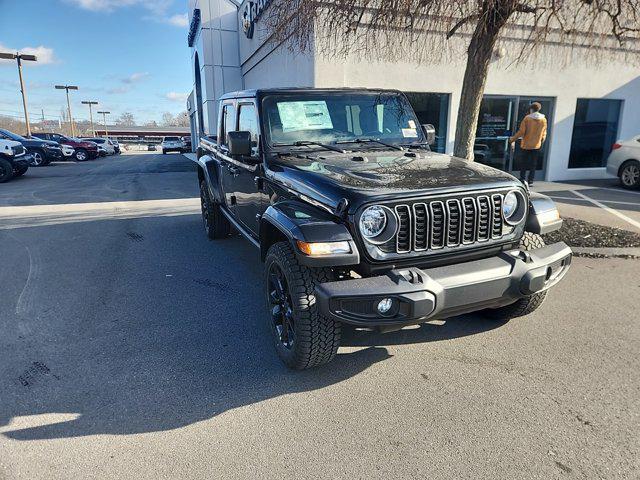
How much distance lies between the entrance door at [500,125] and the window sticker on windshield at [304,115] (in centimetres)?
914

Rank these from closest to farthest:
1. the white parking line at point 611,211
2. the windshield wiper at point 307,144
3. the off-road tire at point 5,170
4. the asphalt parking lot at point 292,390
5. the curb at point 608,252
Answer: the asphalt parking lot at point 292,390, the windshield wiper at point 307,144, the curb at point 608,252, the white parking line at point 611,211, the off-road tire at point 5,170

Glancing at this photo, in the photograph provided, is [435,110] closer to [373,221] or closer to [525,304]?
[525,304]

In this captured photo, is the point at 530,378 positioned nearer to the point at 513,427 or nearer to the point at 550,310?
the point at 513,427

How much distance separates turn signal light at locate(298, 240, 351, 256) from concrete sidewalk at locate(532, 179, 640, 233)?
620cm

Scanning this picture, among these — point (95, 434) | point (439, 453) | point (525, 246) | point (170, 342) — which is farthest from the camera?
point (170, 342)

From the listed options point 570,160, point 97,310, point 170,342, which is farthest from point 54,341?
point 570,160

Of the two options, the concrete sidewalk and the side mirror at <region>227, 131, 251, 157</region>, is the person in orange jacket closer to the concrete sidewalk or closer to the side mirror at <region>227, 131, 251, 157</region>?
the concrete sidewalk

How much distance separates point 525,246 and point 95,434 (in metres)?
3.14

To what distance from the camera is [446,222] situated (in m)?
2.89

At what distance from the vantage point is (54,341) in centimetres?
367

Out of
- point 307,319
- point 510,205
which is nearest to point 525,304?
point 510,205

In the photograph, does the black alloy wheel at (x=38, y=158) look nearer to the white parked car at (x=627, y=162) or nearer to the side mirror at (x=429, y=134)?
the side mirror at (x=429, y=134)

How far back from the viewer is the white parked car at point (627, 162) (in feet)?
34.3

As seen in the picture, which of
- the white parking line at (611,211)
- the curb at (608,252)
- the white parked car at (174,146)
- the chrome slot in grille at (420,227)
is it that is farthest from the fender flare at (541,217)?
the white parked car at (174,146)
